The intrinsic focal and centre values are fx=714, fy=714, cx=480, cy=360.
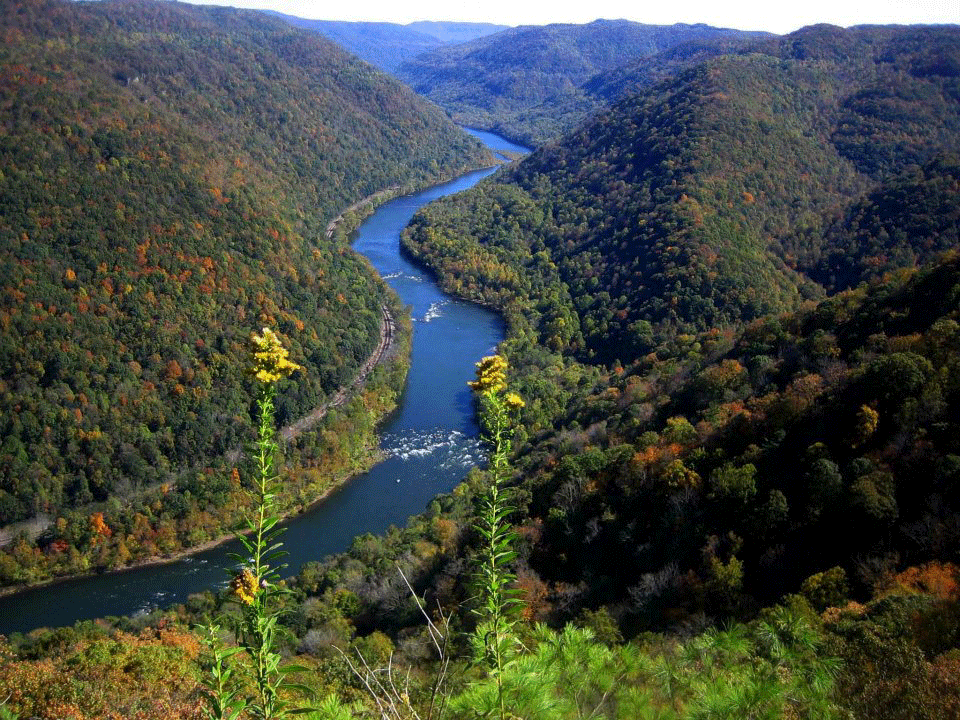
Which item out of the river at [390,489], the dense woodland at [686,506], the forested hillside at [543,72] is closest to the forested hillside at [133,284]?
the dense woodland at [686,506]

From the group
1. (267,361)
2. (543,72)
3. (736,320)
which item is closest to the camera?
(267,361)

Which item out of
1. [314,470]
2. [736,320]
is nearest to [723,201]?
[736,320]

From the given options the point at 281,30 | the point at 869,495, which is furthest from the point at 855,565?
the point at 281,30

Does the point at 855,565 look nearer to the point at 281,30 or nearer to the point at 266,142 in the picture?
the point at 266,142

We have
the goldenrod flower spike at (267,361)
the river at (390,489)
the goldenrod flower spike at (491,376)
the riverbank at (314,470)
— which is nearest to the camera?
the goldenrod flower spike at (267,361)

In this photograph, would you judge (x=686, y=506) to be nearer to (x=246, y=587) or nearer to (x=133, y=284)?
(x=246, y=587)

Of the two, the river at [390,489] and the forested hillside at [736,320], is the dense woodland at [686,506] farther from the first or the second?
the river at [390,489]
